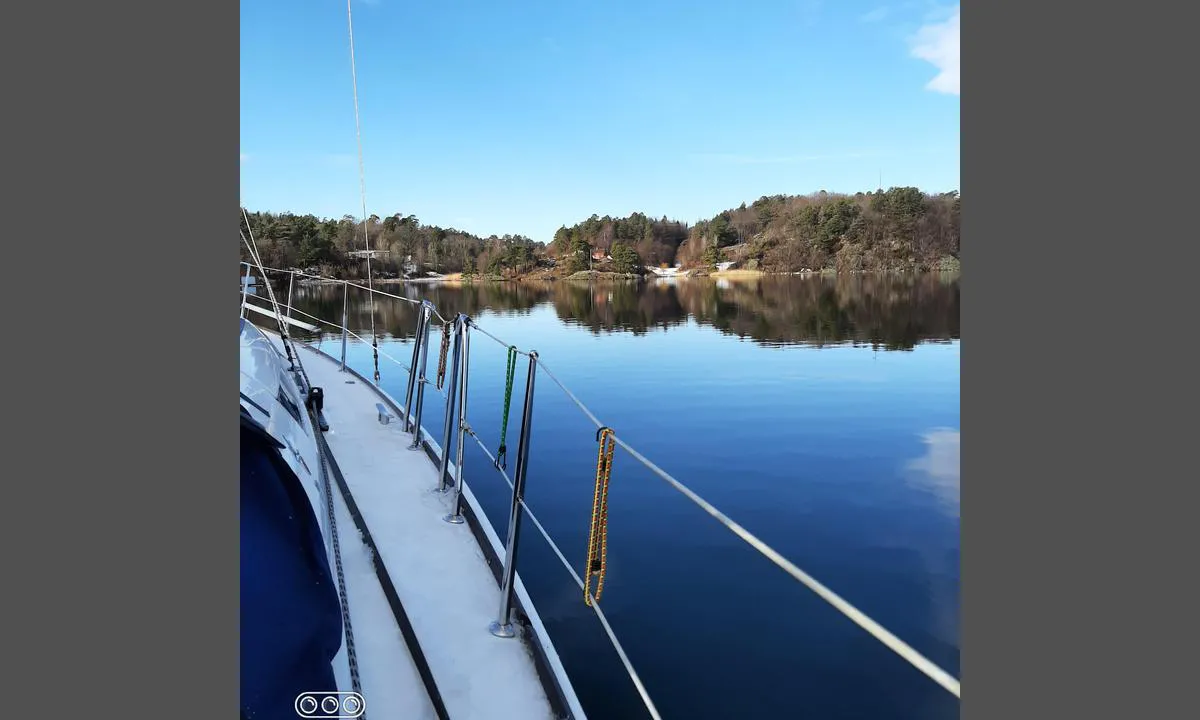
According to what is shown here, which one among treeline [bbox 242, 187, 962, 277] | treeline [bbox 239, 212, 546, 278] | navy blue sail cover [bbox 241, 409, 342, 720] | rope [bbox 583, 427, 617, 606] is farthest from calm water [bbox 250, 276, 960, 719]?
treeline [bbox 242, 187, 962, 277]

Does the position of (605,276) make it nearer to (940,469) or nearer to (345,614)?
(940,469)

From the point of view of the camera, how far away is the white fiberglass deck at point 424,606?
68.2 inches

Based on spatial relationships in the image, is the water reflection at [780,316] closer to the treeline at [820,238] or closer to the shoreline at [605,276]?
the shoreline at [605,276]

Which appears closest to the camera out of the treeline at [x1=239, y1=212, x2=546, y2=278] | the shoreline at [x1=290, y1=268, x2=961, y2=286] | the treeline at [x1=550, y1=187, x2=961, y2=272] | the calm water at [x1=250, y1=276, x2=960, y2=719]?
the calm water at [x1=250, y1=276, x2=960, y2=719]

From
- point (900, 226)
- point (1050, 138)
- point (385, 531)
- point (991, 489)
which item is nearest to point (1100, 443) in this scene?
point (1050, 138)

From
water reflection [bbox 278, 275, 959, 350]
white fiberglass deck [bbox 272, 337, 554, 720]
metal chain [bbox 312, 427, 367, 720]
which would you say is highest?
water reflection [bbox 278, 275, 959, 350]

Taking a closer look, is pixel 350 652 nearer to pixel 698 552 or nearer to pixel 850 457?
pixel 698 552

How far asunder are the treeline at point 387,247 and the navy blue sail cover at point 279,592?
44.1 meters

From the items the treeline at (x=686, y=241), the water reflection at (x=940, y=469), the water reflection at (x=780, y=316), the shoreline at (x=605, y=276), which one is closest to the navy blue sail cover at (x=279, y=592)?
the water reflection at (x=940, y=469)

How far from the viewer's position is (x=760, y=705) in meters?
2.76

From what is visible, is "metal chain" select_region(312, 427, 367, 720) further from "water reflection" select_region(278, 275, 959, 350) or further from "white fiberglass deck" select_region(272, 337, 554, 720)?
"water reflection" select_region(278, 275, 959, 350)

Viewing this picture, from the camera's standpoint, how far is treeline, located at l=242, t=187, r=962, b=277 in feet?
172

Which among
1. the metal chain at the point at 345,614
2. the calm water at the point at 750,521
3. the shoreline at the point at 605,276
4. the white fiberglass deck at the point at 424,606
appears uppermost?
the shoreline at the point at 605,276

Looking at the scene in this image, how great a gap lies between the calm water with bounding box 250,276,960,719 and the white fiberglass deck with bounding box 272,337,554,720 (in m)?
0.86
